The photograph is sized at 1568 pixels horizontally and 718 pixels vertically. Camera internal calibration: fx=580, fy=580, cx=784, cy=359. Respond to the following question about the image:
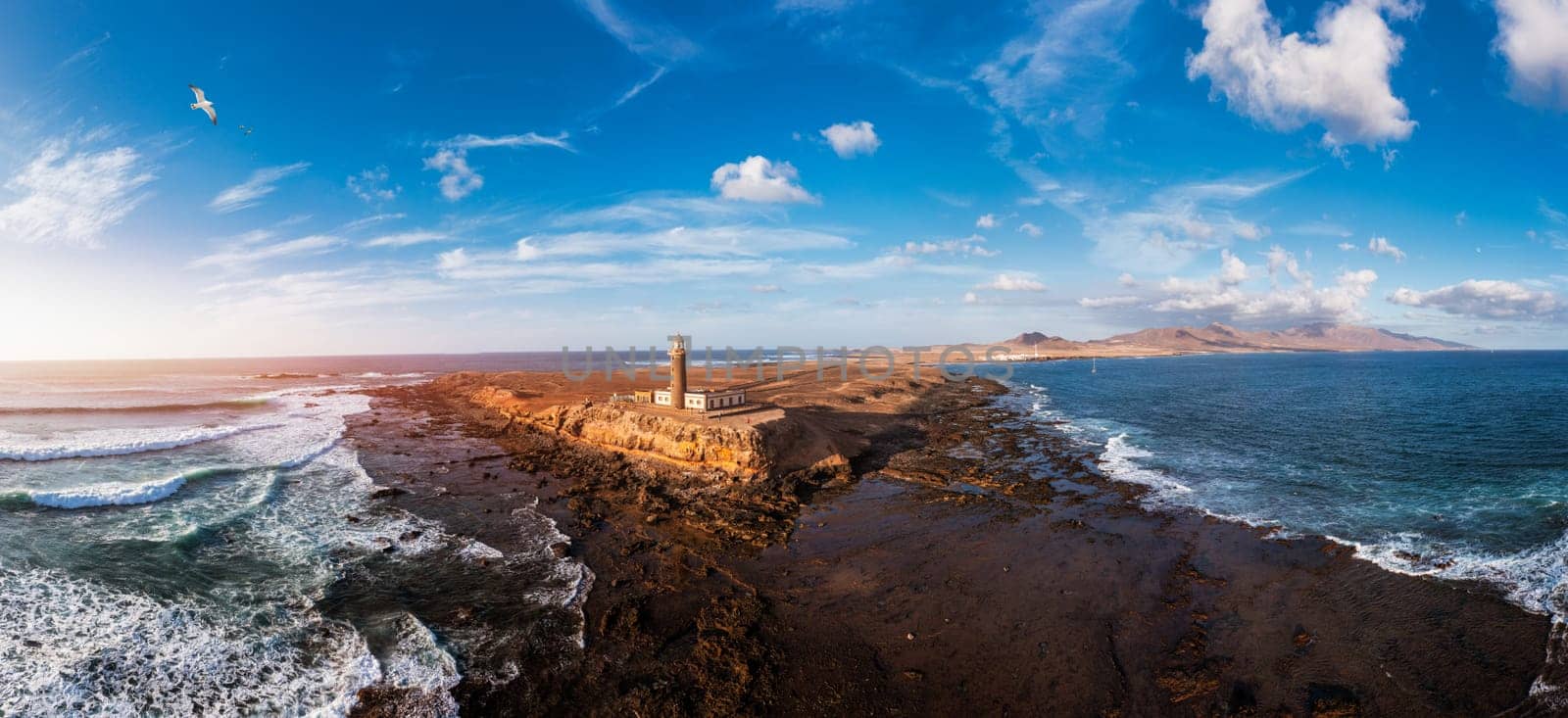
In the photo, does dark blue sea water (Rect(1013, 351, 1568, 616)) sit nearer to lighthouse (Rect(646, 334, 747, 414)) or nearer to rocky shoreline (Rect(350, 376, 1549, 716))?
rocky shoreline (Rect(350, 376, 1549, 716))

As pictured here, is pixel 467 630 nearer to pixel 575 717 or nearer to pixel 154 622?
pixel 575 717

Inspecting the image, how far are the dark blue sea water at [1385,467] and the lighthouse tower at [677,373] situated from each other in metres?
21.6

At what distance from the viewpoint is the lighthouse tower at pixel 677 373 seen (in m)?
30.8

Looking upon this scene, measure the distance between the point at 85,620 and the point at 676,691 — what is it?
13.6 meters

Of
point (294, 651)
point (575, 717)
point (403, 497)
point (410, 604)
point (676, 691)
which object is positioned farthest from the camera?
point (403, 497)

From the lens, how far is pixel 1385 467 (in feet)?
86.5

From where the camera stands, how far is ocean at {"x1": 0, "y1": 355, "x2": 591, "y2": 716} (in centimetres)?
1099

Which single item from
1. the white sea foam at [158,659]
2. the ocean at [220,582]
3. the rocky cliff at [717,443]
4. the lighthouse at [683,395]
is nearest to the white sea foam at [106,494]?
the ocean at [220,582]

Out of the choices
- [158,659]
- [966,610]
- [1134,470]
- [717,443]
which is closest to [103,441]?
[158,659]

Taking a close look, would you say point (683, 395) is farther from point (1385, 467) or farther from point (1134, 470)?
point (1385, 467)

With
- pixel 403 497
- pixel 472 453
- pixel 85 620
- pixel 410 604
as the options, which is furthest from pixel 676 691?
pixel 472 453

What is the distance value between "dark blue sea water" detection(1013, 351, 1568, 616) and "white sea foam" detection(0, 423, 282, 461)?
4942 centimetres

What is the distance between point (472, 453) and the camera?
32594mm

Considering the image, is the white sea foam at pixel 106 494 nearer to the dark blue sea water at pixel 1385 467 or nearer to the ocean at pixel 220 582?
the ocean at pixel 220 582
